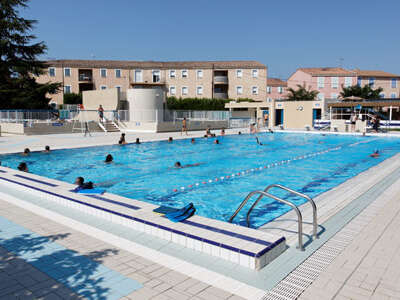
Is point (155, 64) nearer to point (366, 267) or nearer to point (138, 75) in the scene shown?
point (138, 75)

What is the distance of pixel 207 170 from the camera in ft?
39.4

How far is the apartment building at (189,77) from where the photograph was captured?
4938 cm

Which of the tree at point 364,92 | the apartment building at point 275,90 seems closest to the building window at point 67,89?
the apartment building at point 275,90

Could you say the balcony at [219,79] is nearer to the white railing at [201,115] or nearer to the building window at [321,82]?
the white railing at [201,115]

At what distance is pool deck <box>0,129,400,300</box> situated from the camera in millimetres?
3199

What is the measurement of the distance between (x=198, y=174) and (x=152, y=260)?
743cm

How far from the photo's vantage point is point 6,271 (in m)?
3.65

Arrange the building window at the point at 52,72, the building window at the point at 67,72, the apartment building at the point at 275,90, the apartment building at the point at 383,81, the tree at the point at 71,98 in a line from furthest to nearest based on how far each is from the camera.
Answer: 1. the apartment building at the point at 275,90
2. the apartment building at the point at 383,81
3. the building window at the point at 67,72
4. the building window at the point at 52,72
5. the tree at the point at 71,98

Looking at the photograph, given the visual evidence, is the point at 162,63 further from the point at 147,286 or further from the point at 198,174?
the point at 147,286

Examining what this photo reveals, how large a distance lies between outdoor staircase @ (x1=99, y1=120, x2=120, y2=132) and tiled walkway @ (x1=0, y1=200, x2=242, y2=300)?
22564mm

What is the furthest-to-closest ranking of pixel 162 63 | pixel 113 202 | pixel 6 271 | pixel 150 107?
pixel 162 63 < pixel 150 107 < pixel 113 202 < pixel 6 271

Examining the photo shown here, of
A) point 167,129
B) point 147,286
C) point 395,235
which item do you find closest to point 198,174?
point 395,235

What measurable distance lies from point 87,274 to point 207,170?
8.61m

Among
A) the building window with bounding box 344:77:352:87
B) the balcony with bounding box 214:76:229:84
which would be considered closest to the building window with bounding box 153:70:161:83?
the balcony with bounding box 214:76:229:84
